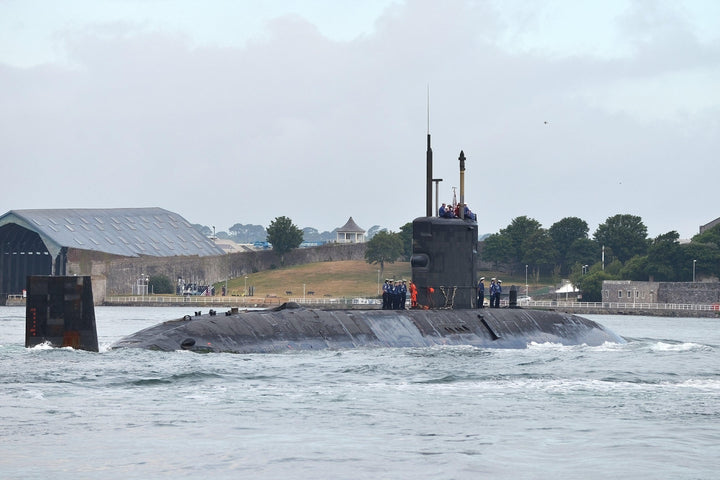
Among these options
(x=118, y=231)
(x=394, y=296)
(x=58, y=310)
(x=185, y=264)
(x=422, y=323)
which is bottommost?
(x=422, y=323)

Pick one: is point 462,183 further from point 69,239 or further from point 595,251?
point 595,251

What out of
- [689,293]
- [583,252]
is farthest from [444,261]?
[583,252]

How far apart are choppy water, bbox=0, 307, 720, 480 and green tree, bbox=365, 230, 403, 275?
377 ft

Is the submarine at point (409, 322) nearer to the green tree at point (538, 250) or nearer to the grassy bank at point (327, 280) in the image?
the grassy bank at point (327, 280)

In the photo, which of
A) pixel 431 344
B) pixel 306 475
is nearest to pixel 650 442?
pixel 306 475

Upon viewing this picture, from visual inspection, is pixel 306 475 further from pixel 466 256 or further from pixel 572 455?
pixel 466 256

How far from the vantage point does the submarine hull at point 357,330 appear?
2969 cm

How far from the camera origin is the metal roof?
121 meters

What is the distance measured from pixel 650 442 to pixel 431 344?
1451cm

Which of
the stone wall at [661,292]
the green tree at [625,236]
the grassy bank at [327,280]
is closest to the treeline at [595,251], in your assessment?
the green tree at [625,236]

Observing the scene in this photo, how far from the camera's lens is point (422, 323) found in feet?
114

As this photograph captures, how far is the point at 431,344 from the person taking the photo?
1325 inches

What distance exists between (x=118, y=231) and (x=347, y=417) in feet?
377

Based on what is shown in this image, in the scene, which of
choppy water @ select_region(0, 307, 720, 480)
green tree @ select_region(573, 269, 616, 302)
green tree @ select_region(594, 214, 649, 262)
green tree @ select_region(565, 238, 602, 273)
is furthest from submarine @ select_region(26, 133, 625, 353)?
green tree @ select_region(565, 238, 602, 273)
